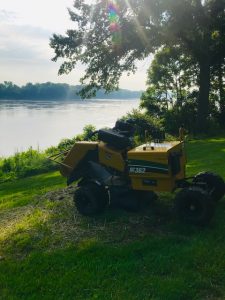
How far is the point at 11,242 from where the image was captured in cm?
822

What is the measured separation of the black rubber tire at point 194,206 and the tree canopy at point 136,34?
2140 cm

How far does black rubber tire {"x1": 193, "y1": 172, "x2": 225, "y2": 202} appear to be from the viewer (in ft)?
30.0

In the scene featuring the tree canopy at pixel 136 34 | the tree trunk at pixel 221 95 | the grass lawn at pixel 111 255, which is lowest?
the grass lawn at pixel 111 255

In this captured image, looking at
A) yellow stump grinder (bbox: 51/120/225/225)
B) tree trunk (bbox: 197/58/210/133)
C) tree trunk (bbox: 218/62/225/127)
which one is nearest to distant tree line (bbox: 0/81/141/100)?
tree trunk (bbox: 218/62/225/127)

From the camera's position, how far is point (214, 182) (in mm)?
9156

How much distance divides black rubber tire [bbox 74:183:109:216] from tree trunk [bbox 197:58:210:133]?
23.5 m

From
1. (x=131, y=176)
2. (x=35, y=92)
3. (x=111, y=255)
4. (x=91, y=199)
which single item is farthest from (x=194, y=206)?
(x=35, y=92)

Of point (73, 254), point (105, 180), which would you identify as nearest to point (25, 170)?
point (105, 180)

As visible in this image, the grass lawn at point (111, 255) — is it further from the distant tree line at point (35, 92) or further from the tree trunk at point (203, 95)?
the distant tree line at point (35, 92)

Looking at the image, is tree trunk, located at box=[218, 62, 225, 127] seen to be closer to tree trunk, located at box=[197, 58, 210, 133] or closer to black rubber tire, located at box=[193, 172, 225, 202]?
tree trunk, located at box=[197, 58, 210, 133]

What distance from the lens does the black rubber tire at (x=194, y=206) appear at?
765cm

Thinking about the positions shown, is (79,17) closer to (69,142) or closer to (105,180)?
(69,142)

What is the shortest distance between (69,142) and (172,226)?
2101cm

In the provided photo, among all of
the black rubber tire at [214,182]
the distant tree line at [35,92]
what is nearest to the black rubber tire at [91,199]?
the black rubber tire at [214,182]
